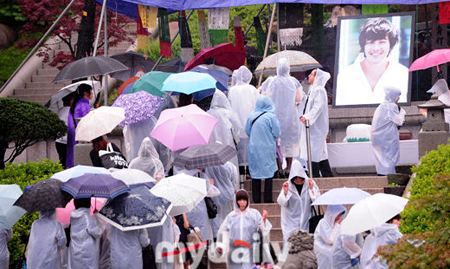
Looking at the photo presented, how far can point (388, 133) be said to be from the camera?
1575 cm

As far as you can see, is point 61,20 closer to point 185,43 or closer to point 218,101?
point 185,43

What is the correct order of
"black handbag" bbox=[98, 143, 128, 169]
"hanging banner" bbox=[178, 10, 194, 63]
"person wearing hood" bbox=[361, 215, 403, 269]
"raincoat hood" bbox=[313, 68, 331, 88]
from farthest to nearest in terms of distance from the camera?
"hanging banner" bbox=[178, 10, 194, 63], "raincoat hood" bbox=[313, 68, 331, 88], "black handbag" bbox=[98, 143, 128, 169], "person wearing hood" bbox=[361, 215, 403, 269]

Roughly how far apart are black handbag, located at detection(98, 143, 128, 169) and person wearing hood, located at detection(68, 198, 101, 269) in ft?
7.44

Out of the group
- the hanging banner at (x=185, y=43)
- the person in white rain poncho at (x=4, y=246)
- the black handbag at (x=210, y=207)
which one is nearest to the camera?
the person in white rain poncho at (x=4, y=246)

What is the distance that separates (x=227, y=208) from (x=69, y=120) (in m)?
3.54

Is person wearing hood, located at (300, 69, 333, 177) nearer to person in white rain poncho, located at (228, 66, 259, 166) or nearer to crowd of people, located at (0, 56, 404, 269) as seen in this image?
crowd of people, located at (0, 56, 404, 269)

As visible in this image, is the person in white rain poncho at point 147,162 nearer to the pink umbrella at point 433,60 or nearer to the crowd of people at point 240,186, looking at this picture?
the crowd of people at point 240,186

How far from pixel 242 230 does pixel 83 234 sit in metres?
2.13

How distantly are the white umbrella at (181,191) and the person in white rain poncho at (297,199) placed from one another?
5.51 ft

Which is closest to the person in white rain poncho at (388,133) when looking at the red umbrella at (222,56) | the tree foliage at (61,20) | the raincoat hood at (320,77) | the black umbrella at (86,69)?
the raincoat hood at (320,77)

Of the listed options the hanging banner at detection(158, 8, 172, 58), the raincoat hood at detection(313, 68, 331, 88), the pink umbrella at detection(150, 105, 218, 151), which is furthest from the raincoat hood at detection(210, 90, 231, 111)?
the hanging banner at detection(158, 8, 172, 58)

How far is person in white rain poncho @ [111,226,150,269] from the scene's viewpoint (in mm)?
10414

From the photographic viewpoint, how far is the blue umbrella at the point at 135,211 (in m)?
10.3

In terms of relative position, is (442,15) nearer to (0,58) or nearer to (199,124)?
(199,124)
